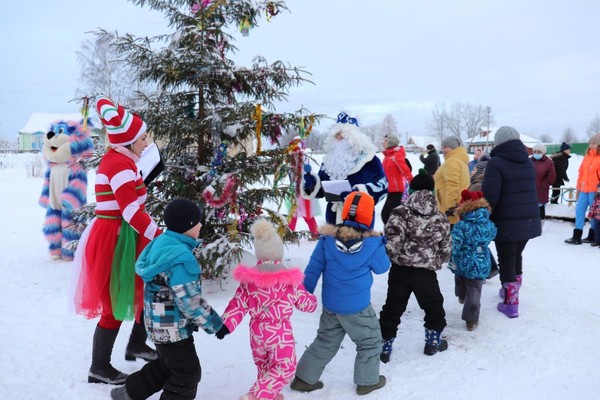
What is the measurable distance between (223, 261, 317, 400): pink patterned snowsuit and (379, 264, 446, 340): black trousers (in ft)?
3.63

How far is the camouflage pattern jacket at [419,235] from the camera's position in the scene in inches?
144

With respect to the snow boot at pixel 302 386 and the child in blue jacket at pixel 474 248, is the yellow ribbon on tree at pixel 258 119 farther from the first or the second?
the snow boot at pixel 302 386

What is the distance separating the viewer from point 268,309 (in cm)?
295

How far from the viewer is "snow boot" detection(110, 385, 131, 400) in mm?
2832

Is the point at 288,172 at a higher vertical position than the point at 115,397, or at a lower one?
higher

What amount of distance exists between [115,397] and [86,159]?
9.47 ft

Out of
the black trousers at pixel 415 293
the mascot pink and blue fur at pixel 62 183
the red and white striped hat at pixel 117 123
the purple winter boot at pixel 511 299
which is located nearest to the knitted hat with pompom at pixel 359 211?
the black trousers at pixel 415 293

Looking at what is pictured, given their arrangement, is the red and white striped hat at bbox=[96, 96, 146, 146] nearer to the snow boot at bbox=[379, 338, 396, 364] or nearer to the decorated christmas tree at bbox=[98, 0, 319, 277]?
the decorated christmas tree at bbox=[98, 0, 319, 277]

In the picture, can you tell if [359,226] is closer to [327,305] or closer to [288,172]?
[327,305]

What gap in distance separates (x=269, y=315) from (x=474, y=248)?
240 centimetres

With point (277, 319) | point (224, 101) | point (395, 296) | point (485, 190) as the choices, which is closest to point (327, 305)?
point (277, 319)

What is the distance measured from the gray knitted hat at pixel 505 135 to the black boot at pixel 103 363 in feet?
13.6

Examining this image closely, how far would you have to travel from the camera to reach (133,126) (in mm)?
3246

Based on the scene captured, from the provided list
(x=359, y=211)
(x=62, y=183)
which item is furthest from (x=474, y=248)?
(x=62, y=183)
